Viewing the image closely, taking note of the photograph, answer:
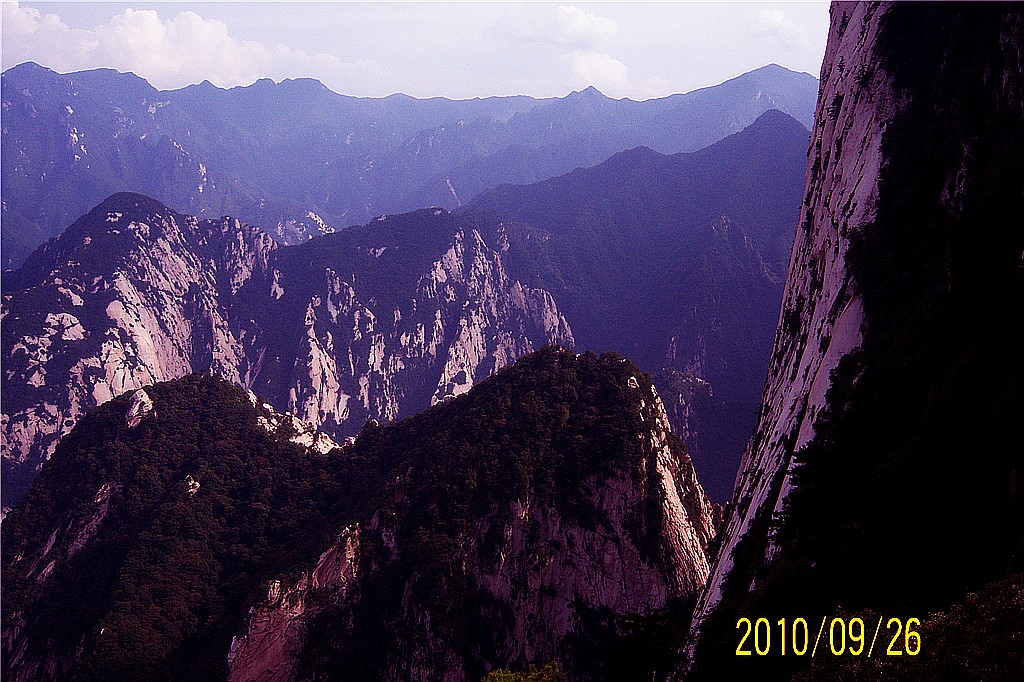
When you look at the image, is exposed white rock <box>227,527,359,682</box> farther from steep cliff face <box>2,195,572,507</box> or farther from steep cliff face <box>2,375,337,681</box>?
steep cliff face <box>2,195,572,507</box>

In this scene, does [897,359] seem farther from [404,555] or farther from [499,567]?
[404,555]

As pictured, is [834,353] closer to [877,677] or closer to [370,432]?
[877,677]

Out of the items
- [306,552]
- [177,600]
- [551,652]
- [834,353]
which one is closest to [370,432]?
[306,552]

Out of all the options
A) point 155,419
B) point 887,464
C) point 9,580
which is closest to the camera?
point 887,464

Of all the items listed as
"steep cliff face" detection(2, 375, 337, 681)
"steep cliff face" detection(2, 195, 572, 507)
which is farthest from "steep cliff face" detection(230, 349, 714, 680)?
"steep cliff face" detection(2, 195, 572, 507)
